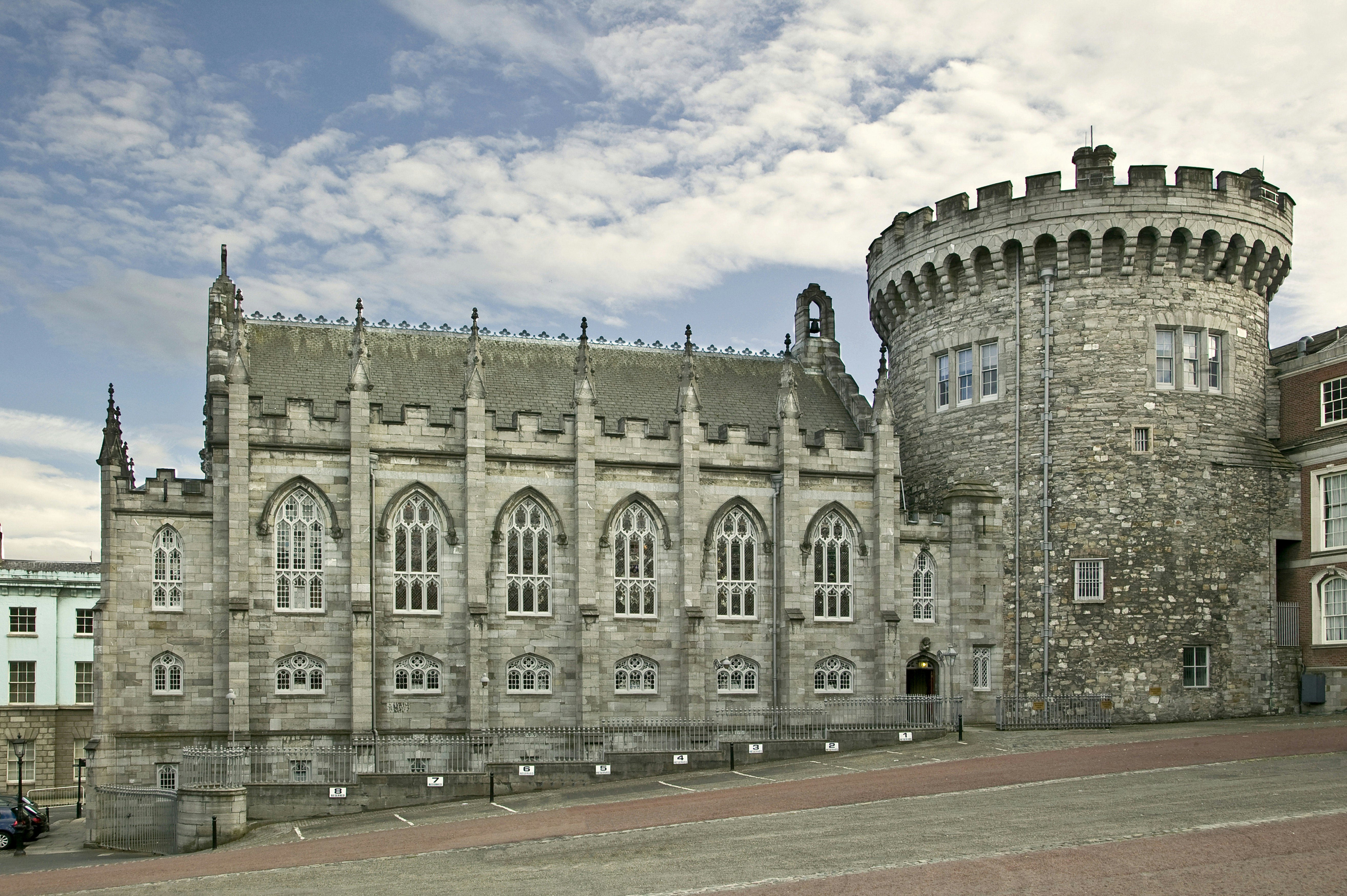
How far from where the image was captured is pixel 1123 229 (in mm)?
38844

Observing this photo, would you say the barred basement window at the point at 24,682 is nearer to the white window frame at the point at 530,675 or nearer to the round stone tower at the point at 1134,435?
the white window frame at the point at 530,675

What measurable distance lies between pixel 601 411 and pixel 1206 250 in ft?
62.4

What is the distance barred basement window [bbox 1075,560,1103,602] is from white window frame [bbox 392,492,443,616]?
18.4 meters

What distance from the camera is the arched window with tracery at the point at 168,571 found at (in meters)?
35.3

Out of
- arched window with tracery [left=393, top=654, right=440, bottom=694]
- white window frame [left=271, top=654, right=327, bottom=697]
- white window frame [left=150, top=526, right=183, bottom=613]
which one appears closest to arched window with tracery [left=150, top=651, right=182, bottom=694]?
white window frame [left=150, top=526, right=183, bottom=613]

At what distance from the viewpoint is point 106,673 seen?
3438 centimetres

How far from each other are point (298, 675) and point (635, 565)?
998 centimetres

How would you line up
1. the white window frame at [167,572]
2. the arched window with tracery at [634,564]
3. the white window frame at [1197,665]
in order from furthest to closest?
the arched window with tracery at [634,564], the white window frame at [1197,665], the white window frame at [167,572]

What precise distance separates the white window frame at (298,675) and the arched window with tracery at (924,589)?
17.5 meters

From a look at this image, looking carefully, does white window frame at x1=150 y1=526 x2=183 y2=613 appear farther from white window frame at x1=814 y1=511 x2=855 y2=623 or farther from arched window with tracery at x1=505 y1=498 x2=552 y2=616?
white window frame at x1=814 y1=511 x2=855 y2=623

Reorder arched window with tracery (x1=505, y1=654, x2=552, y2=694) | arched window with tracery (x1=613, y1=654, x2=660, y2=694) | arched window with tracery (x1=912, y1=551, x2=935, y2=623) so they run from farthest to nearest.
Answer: arched window with tracery (x1=912, y1=551, x2=935, y2=623) < arched window with tracery (x1=613, y1=654, x2=660, y2=694) < arched window with tracery (x1=505, y1=654, x2=552, y2=694)

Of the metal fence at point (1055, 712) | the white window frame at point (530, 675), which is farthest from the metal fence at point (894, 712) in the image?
the white window frame at point (530, 675)

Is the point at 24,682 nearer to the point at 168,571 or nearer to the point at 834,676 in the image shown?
the point at 168,571

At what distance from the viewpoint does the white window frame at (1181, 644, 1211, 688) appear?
38.2m
